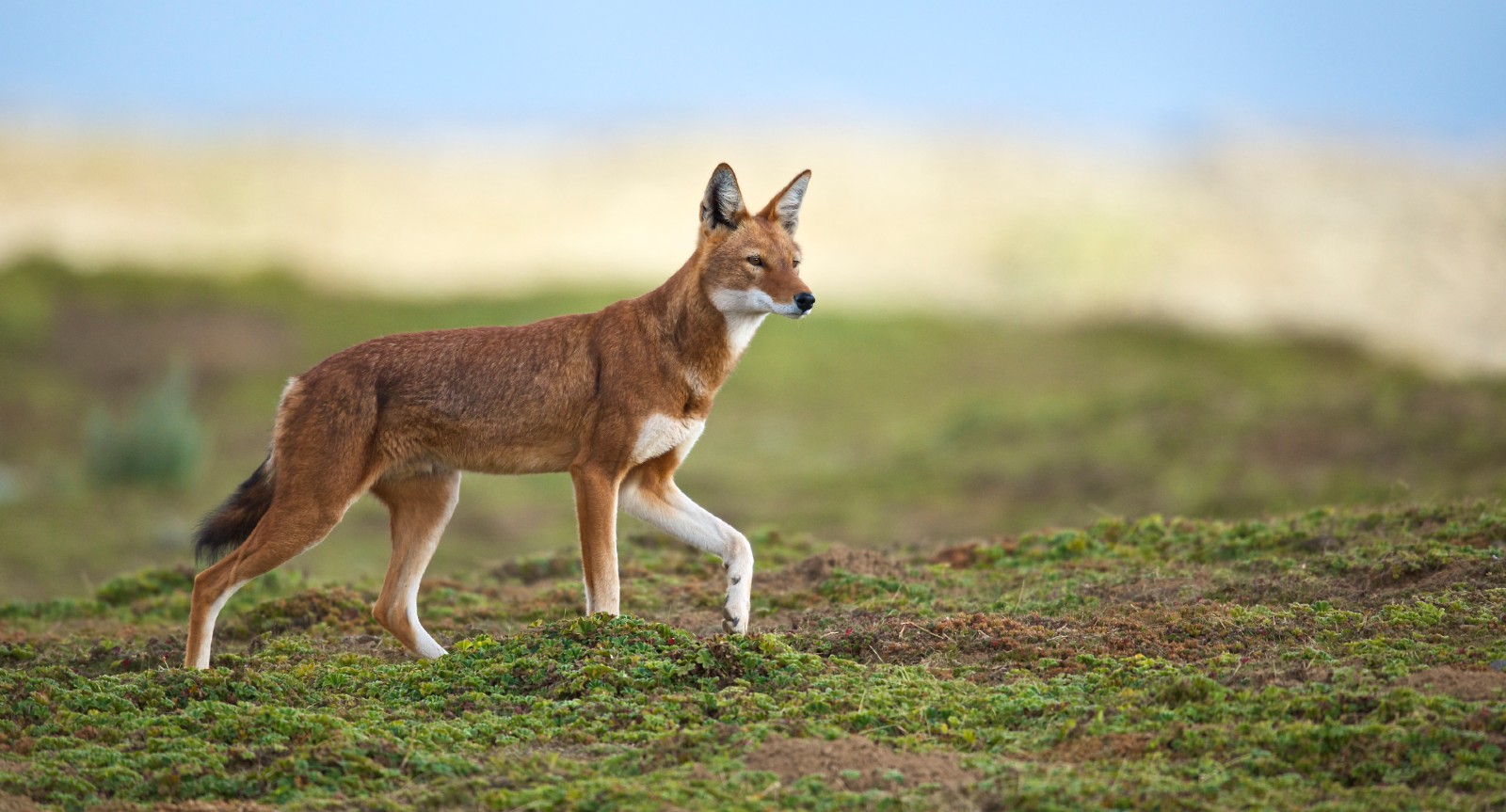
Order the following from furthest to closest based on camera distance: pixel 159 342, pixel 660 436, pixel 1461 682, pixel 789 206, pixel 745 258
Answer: pixel 159 342, pixel 789 206, pixel 745 258, pixel 660 436, pixel 1461 682

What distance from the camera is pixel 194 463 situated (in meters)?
21.5

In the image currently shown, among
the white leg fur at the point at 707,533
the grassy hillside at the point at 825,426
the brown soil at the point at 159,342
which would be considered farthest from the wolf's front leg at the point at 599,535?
the brown soil at the point at 159,342

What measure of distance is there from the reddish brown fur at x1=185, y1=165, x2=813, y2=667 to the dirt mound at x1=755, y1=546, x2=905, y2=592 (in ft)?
5.98

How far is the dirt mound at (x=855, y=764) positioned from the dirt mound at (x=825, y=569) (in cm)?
376

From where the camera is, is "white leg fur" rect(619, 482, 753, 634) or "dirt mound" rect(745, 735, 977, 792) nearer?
"dirt mound" rect(745, 735, 977, 792)

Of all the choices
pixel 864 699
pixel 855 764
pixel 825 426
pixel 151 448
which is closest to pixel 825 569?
pixel 864 699

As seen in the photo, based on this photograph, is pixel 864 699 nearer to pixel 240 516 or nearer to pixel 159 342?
pixel 240 516

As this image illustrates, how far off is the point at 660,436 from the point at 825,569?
2.40 meters

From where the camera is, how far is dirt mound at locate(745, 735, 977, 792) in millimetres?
5816

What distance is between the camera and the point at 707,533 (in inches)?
334

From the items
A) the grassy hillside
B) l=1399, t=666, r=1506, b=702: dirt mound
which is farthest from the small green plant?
l=1399, t=666, r=1506, b=702: dirt mound

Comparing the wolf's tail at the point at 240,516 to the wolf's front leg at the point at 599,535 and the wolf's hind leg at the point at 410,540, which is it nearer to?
the wolf's hind leg at the point at 410,540

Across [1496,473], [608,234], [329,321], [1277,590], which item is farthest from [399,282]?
[1277,590]

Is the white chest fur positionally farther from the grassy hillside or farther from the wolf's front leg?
the grassy hillside
